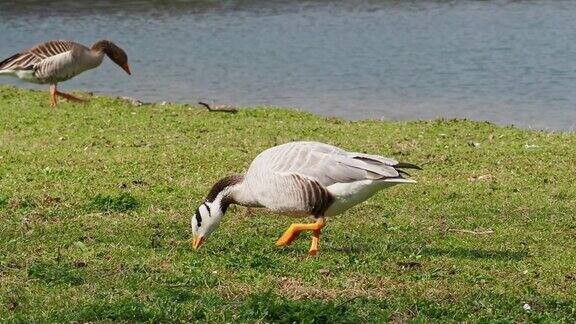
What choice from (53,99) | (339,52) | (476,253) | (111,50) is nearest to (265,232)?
(476,253)

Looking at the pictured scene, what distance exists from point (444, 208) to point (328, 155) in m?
2.53

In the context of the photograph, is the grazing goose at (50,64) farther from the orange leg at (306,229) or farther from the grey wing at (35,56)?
the orange leg at (306,229)

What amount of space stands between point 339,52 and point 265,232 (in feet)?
62.0

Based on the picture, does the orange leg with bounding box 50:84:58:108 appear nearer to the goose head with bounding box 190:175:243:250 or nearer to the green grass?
the green grass

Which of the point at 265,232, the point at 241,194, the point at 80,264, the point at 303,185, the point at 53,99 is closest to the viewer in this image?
the point at 80,264

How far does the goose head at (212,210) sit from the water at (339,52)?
426 inches

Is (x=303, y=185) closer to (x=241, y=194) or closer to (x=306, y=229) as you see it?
(x=306, y=229)

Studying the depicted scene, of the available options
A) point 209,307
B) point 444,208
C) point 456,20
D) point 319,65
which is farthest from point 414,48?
point 209,307

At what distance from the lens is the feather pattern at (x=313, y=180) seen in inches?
326

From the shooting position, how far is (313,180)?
830 centimetres

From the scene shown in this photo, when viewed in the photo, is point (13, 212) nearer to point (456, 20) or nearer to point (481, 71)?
point (481, 71)

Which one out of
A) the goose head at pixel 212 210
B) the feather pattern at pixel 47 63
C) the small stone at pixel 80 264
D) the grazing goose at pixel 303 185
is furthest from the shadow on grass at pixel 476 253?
the feather pattern at pixel 47 63

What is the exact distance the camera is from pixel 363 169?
828 centimetres

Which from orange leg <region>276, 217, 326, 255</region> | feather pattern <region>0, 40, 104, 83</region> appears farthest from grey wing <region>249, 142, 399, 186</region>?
feather pattern <region>0, 40, 104, 83</region>
